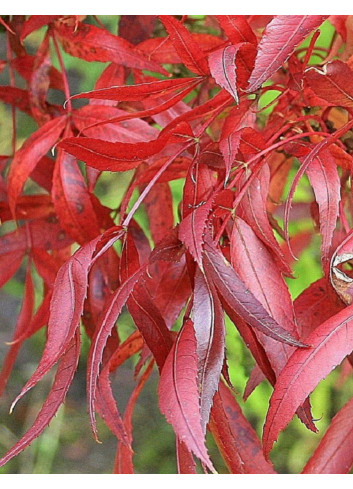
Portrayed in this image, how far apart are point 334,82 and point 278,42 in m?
0.03

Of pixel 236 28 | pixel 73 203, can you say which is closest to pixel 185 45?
pixel 236 28

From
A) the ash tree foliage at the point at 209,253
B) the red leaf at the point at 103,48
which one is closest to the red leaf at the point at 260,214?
the ash tree foliage at the point at 209,253

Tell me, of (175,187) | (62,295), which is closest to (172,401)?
(62,295)

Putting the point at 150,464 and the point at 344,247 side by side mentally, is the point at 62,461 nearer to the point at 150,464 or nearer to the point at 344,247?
the point at 150,464

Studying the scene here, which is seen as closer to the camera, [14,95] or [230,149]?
[230,149]

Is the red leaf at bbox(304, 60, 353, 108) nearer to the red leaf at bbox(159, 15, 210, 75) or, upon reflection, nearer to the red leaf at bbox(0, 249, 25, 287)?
the red leaf at bbox(159, 15, 210, 75)

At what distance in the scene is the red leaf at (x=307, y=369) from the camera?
0.79 ft

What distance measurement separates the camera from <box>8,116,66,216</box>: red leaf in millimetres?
375

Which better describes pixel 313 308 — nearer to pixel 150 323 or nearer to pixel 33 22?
pixel 150 323

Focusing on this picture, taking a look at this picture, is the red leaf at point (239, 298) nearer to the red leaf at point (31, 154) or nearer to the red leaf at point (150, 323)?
the red leaf at point (150, 323)

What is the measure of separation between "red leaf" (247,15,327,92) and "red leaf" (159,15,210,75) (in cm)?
5

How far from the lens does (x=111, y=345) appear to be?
348mm

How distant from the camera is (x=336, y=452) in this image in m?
0.25
